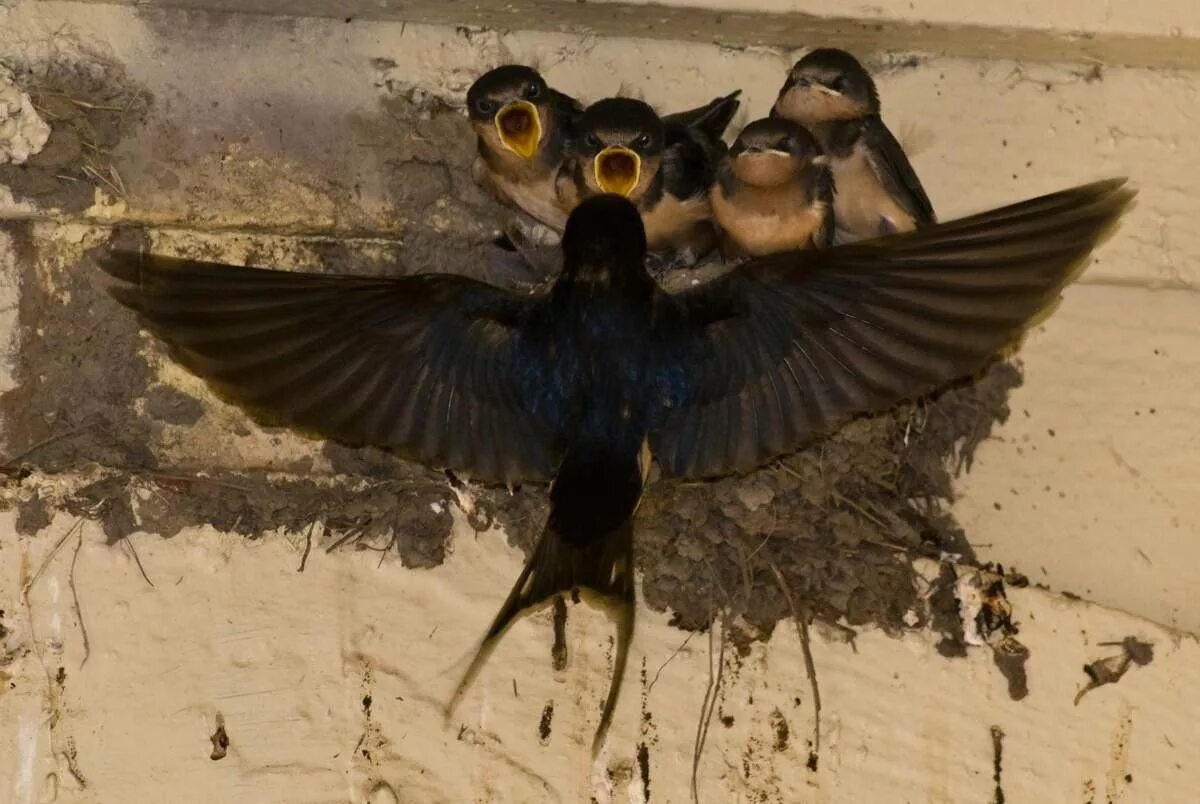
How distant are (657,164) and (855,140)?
348 mm

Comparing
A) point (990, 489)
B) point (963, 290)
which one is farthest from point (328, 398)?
point (990, 489)

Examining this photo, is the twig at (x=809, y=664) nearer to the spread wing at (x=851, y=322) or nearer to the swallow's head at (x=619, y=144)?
the spread wing at (x=851, y=322)

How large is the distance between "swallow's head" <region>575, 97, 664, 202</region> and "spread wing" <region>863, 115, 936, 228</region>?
365 millimetres

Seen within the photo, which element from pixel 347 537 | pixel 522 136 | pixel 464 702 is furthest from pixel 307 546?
pixel 522 136

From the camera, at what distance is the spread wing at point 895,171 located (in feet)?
9.02

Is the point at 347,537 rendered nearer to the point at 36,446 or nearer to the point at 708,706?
the point at 36,446

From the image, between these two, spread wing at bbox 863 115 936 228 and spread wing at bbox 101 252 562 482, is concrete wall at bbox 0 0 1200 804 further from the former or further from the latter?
spread wing at bbox 101 252 562 482

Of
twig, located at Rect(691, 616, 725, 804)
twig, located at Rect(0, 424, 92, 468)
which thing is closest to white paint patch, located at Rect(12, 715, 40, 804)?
twig, located at Rect(0, 424, 92, 468)

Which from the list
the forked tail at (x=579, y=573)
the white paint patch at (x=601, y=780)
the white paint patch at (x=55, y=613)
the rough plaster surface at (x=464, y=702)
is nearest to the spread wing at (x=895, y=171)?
the rough plaster surface at (x=464, y=702)

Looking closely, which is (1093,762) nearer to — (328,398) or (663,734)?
(663,734)

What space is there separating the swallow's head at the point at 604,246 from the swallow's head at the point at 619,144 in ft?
0.58

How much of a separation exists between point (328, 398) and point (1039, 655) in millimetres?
1201

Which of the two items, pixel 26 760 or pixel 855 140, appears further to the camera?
pixel 855 140

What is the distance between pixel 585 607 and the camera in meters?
2.65
